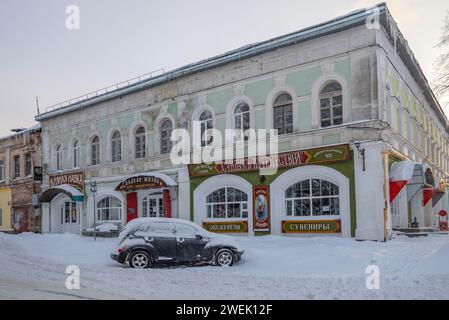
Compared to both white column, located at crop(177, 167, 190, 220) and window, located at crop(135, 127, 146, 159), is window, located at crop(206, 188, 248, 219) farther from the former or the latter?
window, located at crop(135, 127, 146, 159)

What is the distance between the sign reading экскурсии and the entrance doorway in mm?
2878

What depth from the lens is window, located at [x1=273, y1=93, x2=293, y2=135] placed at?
63.3 ft

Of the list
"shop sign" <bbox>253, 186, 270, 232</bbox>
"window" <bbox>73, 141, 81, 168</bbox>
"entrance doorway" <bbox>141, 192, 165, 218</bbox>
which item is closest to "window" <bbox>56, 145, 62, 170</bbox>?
"window" <bbox>73, 141, 81, 168</bbox>

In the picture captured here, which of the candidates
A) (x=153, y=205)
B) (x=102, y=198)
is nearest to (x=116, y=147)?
(x=102, y=198)

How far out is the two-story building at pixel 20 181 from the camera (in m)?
31.2

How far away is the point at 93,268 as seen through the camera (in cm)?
1298

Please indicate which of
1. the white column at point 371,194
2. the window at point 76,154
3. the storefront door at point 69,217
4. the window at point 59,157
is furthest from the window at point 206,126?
the window at point 59,157

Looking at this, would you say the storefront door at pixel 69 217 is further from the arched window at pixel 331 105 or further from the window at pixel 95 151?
the arched window at pixel 331 105

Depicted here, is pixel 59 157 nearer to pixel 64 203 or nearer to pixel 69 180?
pixel 69 180

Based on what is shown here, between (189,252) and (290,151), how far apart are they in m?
7.19

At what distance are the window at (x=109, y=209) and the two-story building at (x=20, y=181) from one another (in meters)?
6.18

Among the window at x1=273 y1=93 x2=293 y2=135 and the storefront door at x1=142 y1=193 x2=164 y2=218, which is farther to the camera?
the storefront door at x1=142 y1=193 x2=164 y2=218

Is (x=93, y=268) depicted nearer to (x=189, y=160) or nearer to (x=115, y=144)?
(x=189, y=160)
